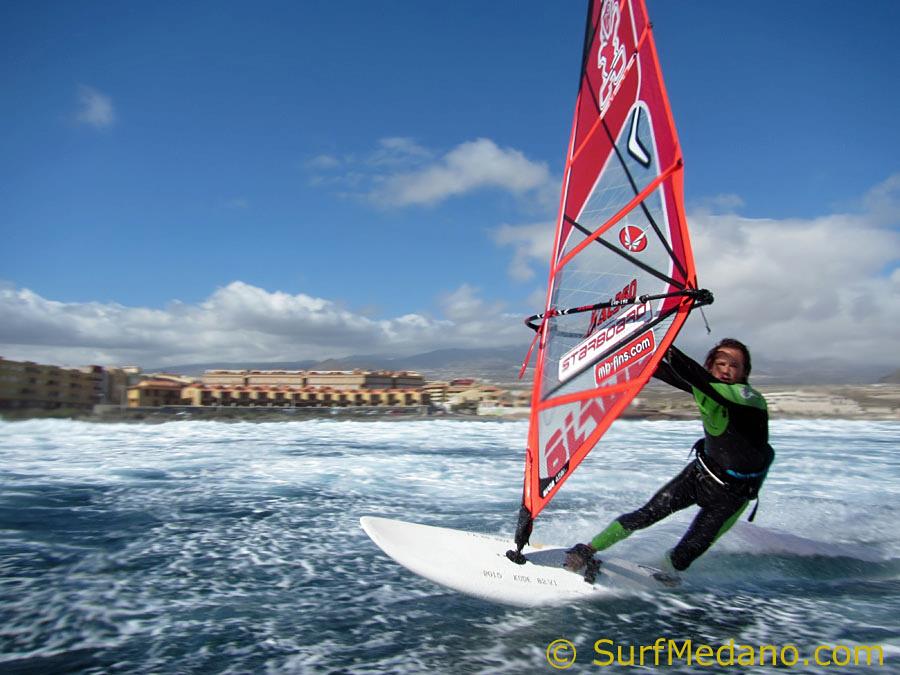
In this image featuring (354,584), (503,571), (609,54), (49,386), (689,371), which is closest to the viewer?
(689,371)

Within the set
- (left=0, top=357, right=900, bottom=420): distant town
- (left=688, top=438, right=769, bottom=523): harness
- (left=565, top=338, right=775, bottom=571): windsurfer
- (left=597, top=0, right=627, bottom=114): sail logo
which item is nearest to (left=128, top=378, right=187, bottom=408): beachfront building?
(left=0, top=357, right=900, bottom=420): distant town

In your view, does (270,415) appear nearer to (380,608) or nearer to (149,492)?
(149,492)

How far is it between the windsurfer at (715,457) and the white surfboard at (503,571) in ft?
0.55

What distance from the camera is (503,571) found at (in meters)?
3.78

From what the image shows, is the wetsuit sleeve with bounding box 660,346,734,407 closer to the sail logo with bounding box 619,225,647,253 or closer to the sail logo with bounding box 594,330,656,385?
the sail logo with bounding box 594,330,656,385

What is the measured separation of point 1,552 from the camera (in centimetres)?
468

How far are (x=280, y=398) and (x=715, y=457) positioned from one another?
44317mm

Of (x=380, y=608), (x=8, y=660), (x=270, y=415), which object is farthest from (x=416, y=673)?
(x=270, y=415)

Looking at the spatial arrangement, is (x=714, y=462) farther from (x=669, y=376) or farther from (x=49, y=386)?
(x=49, y=386)

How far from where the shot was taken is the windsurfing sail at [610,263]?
315 cm

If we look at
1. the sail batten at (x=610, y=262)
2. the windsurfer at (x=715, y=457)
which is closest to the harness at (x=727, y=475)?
the windsurfer at (x=715, y=457)

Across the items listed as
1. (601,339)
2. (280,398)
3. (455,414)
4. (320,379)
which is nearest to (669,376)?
(601,339)

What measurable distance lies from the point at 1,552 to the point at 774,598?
591 centimetres

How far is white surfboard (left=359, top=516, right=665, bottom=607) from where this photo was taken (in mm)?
3674
